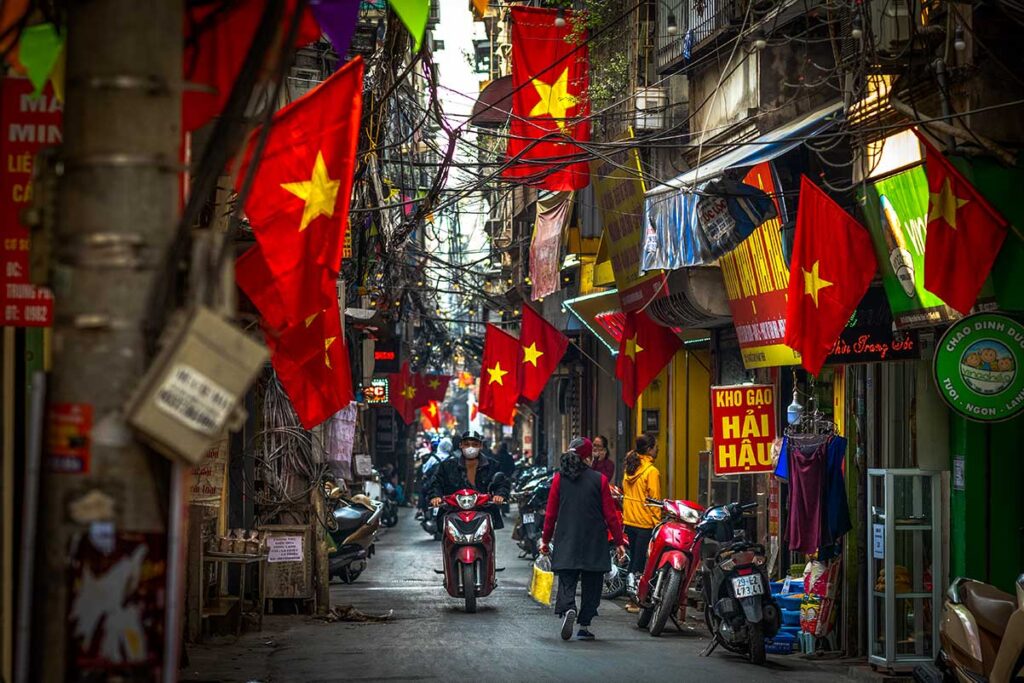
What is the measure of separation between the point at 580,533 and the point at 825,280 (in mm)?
3767

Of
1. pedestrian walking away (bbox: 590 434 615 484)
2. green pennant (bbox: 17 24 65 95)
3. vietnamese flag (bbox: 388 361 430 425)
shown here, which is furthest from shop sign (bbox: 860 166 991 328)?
vietnamese flag (bbox: 388 361 430 425)

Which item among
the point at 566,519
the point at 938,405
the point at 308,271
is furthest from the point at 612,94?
the point at 308,271

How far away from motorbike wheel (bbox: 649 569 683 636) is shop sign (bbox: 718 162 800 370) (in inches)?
104

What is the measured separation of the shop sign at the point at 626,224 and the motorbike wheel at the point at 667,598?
4.68m

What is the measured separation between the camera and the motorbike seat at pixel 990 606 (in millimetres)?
8602

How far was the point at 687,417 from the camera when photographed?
2119 centimetres

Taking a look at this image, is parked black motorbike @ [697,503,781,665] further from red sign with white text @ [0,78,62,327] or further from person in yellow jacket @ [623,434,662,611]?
red sign with white text @ [0,78,62,327]

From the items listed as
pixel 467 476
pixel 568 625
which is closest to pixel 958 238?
pixel 568 625

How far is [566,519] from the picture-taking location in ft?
44.6

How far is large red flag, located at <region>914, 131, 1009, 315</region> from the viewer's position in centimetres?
980

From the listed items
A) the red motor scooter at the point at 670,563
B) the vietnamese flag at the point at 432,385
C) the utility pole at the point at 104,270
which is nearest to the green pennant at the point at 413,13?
the utility pole at the point at 104,270

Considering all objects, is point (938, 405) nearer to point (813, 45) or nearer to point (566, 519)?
point (566, 519)

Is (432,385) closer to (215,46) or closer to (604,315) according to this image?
(604,315)

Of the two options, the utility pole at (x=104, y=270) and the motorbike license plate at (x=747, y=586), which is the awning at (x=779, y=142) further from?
the utility pole at (x=104, y=270)
